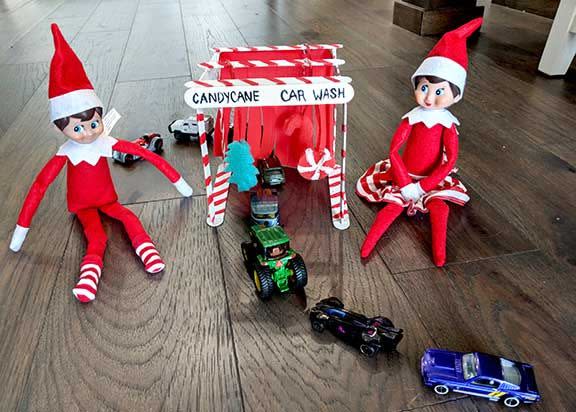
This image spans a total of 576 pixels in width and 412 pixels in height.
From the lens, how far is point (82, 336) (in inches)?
31.2

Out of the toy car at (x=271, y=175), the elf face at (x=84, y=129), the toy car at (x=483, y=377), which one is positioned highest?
the elf face at (x=84, y=129)

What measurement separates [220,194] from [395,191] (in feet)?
1.31

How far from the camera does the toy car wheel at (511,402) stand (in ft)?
2.18

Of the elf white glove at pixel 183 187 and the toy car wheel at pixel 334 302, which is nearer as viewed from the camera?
the toy car wheel at pixel 334 302

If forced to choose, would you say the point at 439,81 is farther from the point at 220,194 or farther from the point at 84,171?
the point at 84,171

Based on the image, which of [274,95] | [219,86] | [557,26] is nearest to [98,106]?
[219,86]

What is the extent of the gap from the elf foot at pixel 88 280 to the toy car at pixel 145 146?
0.42m

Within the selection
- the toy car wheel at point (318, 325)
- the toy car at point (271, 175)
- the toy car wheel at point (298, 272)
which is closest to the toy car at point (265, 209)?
the toy car at point (271, 175)

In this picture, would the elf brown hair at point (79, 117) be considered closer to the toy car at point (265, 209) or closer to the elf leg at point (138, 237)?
the elf leg at point (138, 237)

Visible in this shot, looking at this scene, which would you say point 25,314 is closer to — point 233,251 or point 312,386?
point 233,251

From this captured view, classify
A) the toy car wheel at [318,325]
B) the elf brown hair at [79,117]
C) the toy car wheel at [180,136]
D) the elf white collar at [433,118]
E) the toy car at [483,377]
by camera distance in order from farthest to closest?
the toy car wheel at [180,136]
the elf white collar at [433,118]
the elf brown hair at [79,117]
the toy car wheel at [318,325]
the toy car at [483,377]

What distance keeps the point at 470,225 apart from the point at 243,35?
1.81 meters

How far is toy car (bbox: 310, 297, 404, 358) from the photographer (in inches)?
28.7

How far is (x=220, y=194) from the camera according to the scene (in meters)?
1.04
